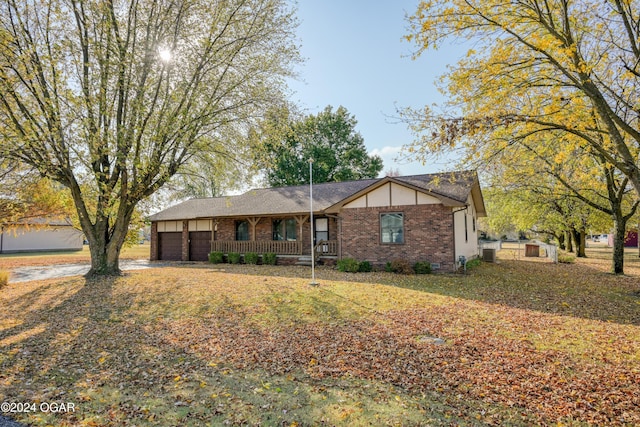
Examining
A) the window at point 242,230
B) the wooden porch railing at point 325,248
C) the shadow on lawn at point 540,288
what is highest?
the window at point 242,230

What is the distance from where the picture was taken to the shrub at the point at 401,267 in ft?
46.3

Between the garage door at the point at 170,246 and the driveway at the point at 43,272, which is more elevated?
the garage door at the point at 170,246

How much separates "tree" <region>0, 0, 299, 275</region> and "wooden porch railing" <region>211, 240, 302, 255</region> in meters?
7.24

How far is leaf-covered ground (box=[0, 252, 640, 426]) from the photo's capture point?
12.0 ft

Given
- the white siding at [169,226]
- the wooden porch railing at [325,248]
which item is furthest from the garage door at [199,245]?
the wooden porch railing at [325,248]

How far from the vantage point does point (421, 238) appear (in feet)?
48.1

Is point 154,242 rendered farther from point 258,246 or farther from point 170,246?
point 258,246

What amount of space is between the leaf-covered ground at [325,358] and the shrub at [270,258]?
29.2ft

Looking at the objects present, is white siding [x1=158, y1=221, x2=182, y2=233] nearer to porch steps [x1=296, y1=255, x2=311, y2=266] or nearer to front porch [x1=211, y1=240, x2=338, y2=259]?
front porch [x1=211, y1=240, x2=338, y2=259]

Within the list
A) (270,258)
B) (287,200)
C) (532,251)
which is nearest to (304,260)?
(270,258)

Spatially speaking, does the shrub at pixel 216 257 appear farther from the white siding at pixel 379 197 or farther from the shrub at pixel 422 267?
the shrub at pixel 422 267

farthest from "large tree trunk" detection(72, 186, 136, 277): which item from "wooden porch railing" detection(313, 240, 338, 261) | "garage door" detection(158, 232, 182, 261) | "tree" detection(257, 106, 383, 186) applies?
"tree" detection(257, 106, 383, 186)

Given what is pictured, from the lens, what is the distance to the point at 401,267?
14219 mm

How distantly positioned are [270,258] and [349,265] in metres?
5.56
